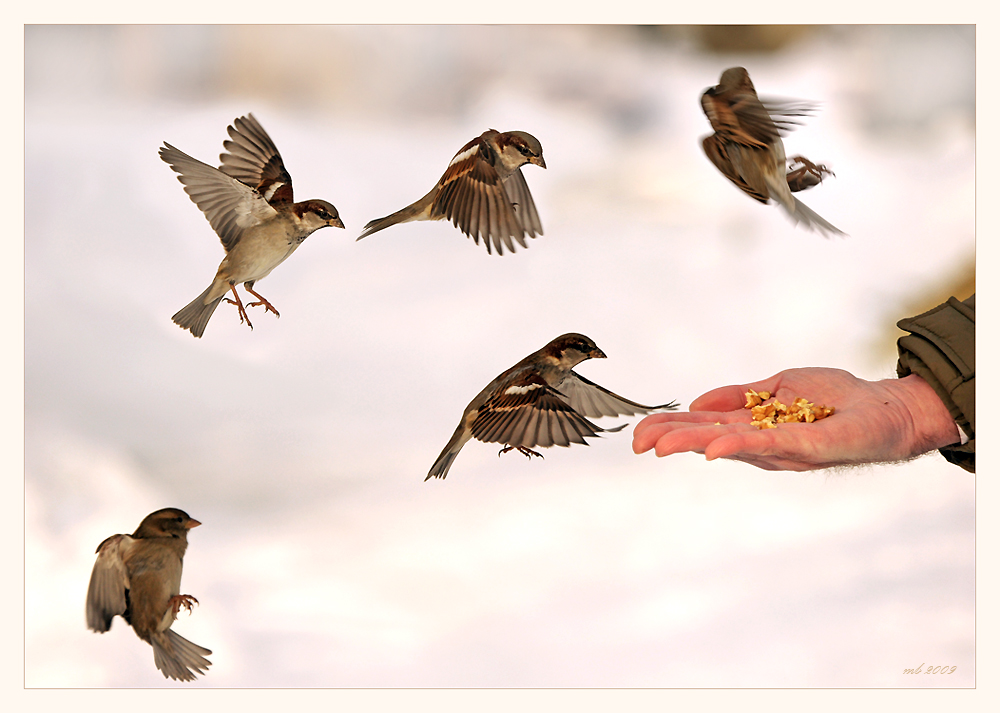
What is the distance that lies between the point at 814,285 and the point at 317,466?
1.45 m

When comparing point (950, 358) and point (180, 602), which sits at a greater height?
point (950, 358)

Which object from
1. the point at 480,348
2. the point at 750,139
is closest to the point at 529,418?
the point at 480,348

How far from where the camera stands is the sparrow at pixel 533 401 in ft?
7.14

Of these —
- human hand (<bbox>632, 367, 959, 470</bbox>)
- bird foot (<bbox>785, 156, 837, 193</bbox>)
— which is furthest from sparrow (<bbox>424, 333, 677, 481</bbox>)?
bird foot (<bbox>785, 156, 837, 193</bbox>)

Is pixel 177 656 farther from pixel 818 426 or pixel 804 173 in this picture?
pixel 804 173

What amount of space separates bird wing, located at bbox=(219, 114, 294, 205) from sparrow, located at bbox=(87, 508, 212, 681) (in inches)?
36.9

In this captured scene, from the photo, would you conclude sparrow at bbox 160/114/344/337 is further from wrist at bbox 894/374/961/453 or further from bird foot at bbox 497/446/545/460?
wrist at bbox 894/374/961/453

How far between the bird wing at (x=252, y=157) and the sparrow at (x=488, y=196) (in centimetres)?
28

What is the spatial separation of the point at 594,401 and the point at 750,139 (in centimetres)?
82

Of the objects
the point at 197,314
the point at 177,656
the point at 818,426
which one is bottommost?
the point at 177,656

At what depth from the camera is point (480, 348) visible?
2.31 meters

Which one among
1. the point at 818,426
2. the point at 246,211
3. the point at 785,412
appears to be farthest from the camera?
the point at 246,211

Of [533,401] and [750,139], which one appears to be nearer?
[533,401]

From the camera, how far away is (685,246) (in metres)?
2.31
